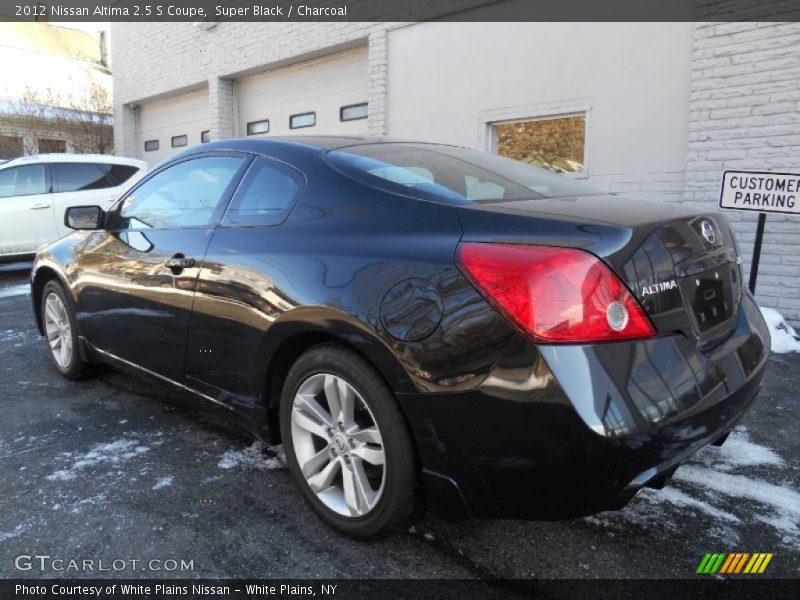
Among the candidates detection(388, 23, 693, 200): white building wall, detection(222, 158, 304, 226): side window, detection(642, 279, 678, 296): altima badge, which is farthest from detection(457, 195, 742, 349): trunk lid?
detection(388, 23, 693, 200): white building wall

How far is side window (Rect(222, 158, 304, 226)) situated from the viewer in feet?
8.07

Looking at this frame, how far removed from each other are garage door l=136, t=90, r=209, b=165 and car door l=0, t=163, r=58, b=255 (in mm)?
3861

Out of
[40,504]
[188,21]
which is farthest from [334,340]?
[188,21]

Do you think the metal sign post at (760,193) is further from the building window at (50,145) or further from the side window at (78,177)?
the building window at (50,145)

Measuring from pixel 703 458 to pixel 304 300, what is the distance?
6.71ft

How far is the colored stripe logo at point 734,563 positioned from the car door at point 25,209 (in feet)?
30.1

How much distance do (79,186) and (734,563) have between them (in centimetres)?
950

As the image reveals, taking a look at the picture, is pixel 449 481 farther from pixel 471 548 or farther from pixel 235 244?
pixel 235 244

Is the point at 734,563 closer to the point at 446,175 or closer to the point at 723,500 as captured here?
the point at 723,500

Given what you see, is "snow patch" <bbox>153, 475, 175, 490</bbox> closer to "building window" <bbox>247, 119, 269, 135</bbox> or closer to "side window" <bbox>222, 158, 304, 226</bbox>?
"side window" <bbox>222, 158, 304, 226</bbox>

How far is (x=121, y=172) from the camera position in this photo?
9.45 metres

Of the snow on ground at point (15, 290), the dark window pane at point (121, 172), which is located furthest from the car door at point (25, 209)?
the dark window pane at point (121, 172)

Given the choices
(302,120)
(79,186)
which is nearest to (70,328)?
(79,186)

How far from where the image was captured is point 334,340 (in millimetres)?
2131
